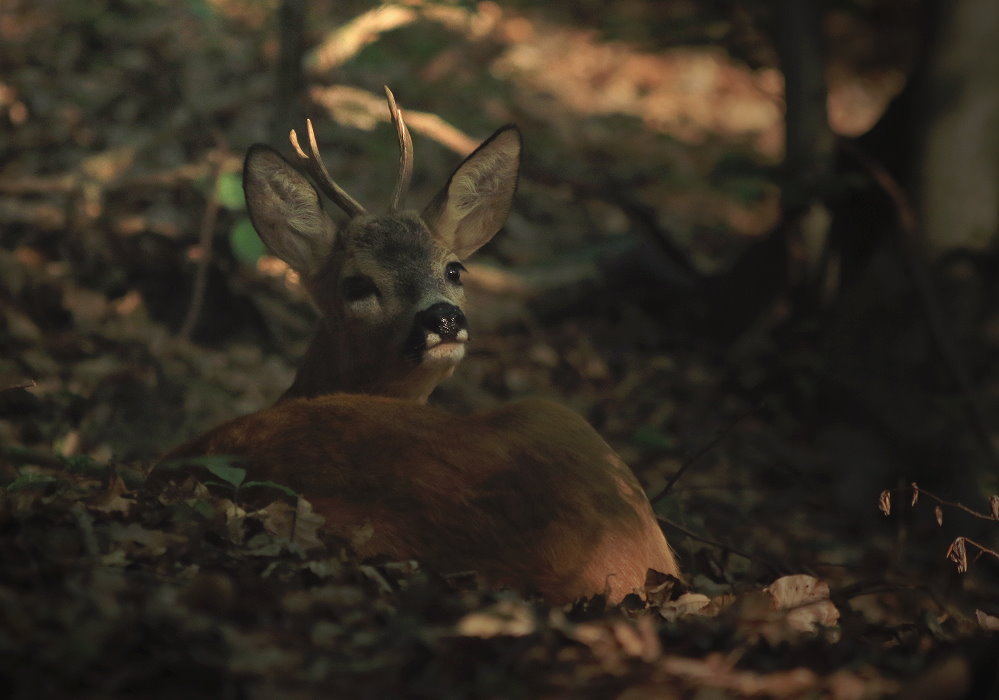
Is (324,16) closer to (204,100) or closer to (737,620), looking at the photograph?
(204,100)

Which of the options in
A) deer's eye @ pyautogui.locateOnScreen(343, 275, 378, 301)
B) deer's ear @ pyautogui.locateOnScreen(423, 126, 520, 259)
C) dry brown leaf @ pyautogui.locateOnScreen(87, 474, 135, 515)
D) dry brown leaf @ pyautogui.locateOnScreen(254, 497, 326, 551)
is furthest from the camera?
deer's ear @ pyautogui.locateOnScreen(423, 126, 520, 259)

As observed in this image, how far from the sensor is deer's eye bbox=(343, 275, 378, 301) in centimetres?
434

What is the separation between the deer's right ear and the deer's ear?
0.44 meters

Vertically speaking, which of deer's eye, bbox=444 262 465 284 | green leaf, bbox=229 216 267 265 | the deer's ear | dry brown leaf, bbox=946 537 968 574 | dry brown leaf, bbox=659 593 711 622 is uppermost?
the deer's ear

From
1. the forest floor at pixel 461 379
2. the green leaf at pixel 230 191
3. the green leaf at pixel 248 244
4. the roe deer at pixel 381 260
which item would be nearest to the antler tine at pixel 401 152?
the roe deer at pixel 381 260

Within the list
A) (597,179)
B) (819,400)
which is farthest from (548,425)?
(597,179)

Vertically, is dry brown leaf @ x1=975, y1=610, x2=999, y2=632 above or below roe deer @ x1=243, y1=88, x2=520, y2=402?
below

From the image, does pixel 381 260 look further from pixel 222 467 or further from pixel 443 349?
pixel 222 467

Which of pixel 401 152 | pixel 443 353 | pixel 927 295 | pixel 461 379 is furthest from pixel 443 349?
pixel 927 295

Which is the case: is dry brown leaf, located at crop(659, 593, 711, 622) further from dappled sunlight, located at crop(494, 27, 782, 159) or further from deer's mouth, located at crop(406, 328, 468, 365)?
dappled sunlight, located at crop(494, 27, 782, 159)

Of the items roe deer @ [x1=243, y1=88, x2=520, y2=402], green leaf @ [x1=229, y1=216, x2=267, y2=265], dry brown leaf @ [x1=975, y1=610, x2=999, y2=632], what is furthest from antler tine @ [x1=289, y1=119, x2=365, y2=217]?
dry brown leaf @ [x1=975, y1=610, x2=999, y2=632]

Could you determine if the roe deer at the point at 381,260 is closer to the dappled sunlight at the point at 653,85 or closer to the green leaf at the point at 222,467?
the green leaf at the point at 222,467

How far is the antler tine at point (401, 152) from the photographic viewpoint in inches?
170

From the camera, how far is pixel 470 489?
9.57 ft
